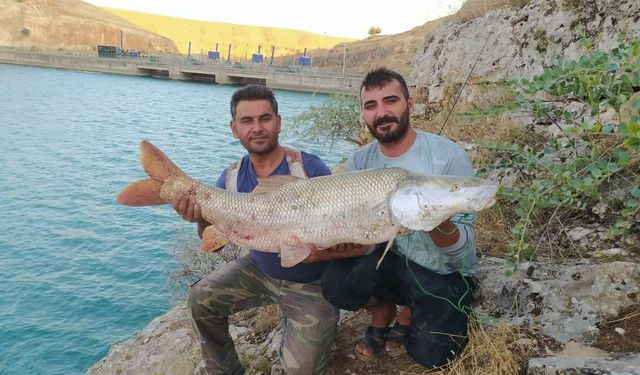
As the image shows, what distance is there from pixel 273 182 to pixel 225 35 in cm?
16216

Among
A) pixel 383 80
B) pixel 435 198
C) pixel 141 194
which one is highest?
pixel 383 80

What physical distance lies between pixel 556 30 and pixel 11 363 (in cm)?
978

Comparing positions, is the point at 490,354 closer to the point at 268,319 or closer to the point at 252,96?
the point at 252,96

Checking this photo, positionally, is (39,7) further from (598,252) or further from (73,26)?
(598,252)

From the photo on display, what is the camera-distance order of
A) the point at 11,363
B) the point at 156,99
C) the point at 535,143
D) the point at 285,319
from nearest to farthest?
the point at 285,319 → the point at 535,143 → the point at 11,363 → the point at 156,99

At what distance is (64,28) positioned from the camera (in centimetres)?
9450

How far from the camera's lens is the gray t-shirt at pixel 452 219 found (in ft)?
10.6

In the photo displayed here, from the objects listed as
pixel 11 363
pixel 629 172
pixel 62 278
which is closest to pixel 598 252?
pixel 629 172

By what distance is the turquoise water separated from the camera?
8.37 meters

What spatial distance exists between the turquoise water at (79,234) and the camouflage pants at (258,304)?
4799 mm

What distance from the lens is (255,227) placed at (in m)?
3.34

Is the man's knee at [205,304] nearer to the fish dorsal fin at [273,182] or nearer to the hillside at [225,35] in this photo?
the fish dorsal fin at [273,182]

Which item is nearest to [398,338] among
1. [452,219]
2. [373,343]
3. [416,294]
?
[373,343]

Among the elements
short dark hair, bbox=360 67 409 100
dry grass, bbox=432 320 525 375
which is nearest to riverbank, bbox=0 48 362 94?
short dark hair, bbox=360 67 409 100
